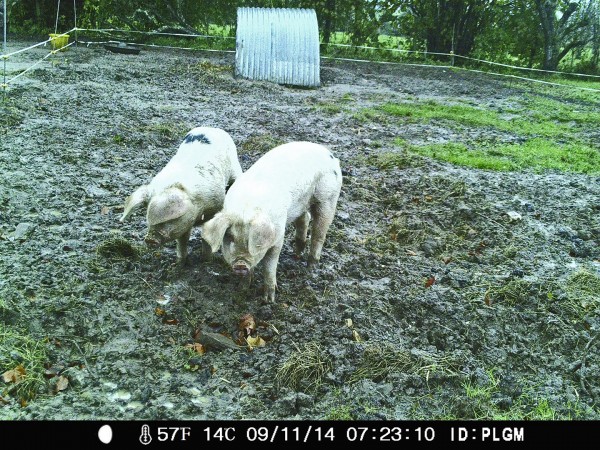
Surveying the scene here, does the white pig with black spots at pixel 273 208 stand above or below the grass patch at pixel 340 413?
above

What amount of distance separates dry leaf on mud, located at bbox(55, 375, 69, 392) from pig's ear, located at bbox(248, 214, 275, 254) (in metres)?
1.10

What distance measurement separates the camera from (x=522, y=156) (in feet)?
23.9

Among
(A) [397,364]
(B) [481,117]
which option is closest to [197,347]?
(A) [397,364]

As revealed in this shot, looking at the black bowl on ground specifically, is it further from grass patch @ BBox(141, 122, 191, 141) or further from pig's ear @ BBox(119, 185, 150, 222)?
pig's ear @ BBox(119, 185, 150, 222)

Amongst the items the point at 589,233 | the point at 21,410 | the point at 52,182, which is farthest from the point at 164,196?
the point at 589,233

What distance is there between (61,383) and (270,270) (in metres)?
1.31

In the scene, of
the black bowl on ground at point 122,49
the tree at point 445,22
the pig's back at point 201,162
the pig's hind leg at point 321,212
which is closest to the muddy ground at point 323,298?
the pig's hind leg at point 321,212

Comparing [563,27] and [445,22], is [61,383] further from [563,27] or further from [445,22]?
[563,27]

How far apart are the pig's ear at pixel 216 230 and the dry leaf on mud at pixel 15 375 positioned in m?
1.09

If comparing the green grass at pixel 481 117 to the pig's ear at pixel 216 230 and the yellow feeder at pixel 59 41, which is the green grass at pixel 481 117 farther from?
the yellow feeder at pixel 59 41

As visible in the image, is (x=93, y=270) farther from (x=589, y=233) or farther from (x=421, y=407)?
(x=589, y=233)

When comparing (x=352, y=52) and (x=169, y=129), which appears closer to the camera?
(x=169, y=129)

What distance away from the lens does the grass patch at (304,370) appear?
306 centimetres

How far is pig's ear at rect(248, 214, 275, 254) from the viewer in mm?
3243
